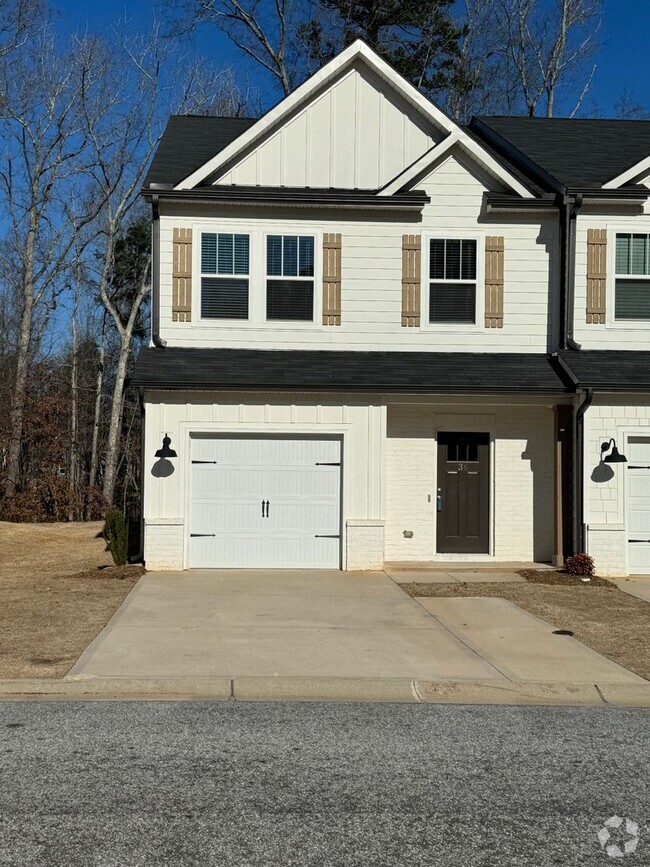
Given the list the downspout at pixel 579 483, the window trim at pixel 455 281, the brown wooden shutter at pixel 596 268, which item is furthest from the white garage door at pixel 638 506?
the window trim at pixel 455 281

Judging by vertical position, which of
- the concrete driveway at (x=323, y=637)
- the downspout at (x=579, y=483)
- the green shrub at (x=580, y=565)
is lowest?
the concrete driveway at (x=323, y=637)

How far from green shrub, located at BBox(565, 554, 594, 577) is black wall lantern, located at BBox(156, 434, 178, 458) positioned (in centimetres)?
660

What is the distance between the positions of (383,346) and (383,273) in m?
1.27

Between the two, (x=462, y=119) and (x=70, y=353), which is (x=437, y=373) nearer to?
(x=462, y=119)

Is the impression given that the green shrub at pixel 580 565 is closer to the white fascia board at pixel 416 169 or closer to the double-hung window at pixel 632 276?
the double-hung window at pixel 632 276

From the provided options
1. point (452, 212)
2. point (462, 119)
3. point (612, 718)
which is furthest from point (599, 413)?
point (462, 119)

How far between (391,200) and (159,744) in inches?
438

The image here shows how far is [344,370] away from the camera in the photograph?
48.0 feet

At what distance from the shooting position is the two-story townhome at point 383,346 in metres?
14.4

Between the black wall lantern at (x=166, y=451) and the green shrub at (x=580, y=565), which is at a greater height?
the black wall lantern at (x=166, y=451)

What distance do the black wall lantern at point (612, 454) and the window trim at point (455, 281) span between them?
290cm

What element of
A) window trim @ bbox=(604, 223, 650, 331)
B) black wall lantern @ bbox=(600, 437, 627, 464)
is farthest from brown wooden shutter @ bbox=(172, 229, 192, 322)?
black wall lantern @ bbox=(600, 437, 627, 464)

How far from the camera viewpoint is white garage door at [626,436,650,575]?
14672 mm

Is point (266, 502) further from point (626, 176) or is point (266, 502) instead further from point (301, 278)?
point (626, 176)
